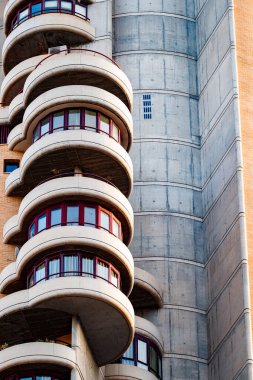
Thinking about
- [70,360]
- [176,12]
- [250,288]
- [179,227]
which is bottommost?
[70,360]

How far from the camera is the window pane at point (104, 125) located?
3066 inches

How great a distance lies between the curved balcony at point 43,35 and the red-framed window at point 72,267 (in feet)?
71.8

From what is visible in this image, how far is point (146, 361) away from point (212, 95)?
21970 millimetres

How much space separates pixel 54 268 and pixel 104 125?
1133 centimetres

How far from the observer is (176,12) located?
9638 centimetres

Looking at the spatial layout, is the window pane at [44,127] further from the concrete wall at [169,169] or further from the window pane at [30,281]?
the concrete wall at [169,169]

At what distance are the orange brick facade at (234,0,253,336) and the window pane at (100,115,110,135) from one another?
10092 mm

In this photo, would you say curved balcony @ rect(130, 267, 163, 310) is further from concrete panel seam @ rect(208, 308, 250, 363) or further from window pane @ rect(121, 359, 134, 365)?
window pane @ rect(121, 359, 134, 365)

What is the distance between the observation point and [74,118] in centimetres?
7769

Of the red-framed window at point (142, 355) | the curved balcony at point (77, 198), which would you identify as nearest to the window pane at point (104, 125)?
the curved balcony at point (77, 198)

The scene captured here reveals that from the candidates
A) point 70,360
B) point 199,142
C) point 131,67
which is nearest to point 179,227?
point 199,142

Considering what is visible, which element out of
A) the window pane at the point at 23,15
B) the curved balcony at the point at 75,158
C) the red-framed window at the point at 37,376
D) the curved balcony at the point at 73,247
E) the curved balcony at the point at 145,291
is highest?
the window pane at the point at 23,15

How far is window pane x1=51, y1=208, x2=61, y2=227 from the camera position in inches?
2876

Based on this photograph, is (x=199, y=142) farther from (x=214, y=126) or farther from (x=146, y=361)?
(x=146, y=361)
